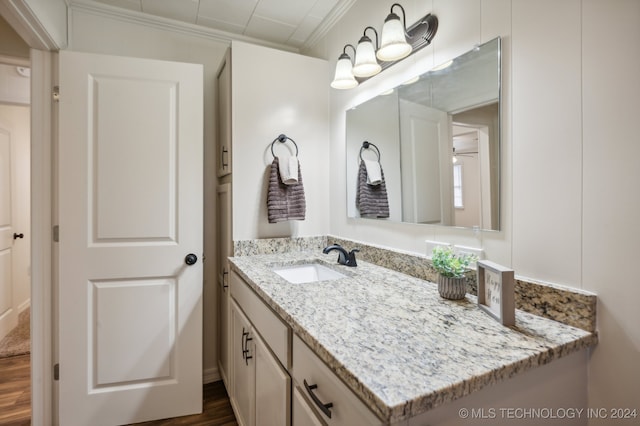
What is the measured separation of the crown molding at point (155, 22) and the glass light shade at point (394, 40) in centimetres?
133

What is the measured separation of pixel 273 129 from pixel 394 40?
919 mm

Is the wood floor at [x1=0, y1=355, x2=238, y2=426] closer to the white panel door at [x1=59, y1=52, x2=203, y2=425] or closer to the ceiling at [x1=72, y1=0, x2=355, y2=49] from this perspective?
the white panel door at [x1=59, y1=52, x2=203, y2=425]

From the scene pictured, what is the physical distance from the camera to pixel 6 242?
295 cm

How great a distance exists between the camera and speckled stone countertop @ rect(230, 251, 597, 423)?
591 mm

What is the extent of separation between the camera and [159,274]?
1769 mm

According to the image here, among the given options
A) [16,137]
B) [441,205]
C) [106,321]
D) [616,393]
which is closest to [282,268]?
[441,205]

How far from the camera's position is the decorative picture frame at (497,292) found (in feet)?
2.82

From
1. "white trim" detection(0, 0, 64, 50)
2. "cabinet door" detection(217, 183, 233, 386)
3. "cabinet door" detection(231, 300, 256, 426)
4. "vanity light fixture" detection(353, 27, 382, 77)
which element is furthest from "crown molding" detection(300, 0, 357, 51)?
"cabinet door" detection(231, 300, 256, 426)

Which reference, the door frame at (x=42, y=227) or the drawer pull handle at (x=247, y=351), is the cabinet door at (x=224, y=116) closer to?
the door frame at (x=42, y=227)

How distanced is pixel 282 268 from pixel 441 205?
0.86m

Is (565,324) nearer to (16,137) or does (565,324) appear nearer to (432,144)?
(432,144)

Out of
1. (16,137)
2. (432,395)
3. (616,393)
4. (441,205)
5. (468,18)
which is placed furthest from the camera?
(16,137)

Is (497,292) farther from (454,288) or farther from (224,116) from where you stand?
(224,116)

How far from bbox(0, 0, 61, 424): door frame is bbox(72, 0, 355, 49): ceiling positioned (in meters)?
0.52
